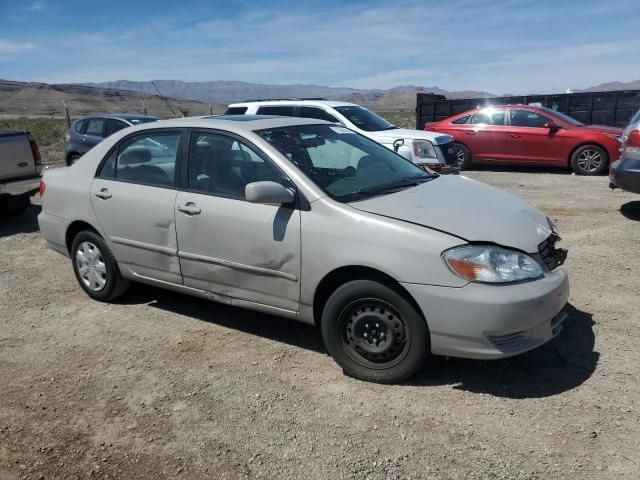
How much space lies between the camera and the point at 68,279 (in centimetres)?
584

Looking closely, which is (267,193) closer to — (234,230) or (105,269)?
(234,230)

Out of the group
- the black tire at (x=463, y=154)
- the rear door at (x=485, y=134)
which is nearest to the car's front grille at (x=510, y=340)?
the rear door at (x=485, y=134)

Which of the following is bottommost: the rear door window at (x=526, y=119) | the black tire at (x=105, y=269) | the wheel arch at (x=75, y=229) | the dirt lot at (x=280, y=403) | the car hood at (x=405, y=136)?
the dirt lot at (x=280, y=403)

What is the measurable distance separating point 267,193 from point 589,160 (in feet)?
33.2

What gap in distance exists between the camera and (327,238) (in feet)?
11.4

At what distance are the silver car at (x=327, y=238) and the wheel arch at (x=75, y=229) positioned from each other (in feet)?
0.08

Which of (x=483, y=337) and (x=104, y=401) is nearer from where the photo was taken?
(x=483, y=337)

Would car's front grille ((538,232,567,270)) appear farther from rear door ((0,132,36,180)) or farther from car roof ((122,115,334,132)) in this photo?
rear door ((0,132,36,180))

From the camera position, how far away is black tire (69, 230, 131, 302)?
4809 millimetres

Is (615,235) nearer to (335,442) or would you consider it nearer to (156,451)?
(335,442)

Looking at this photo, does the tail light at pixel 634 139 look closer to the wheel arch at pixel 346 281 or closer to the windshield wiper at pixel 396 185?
the windshield wiper at pixel 396 185

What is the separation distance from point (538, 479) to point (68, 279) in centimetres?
492

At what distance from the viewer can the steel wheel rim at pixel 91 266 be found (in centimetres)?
492

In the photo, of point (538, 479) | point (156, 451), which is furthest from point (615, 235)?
point (156, 451)
